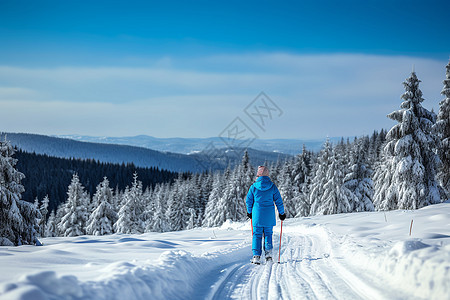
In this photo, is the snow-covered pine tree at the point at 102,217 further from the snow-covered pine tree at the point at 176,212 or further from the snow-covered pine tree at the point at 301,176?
the snow-covered pine tree at the point at 301,176

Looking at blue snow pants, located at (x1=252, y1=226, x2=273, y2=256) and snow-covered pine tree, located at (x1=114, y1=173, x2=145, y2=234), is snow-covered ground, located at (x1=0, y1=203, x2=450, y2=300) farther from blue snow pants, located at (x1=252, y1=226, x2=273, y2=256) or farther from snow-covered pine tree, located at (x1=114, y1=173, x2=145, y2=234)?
snow-covered pine tree, located at (x1=114, y1=173, x2=145, y2=234)

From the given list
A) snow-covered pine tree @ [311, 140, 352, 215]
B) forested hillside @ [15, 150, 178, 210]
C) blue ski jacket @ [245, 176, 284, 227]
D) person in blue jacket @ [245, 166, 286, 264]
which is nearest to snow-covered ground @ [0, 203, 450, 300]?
person in blue jacket @ [245, 166, 286, 264]

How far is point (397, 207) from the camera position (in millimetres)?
21344

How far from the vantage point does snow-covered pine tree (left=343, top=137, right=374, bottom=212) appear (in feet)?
104

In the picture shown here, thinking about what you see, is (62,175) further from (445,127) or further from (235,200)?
(445,127)

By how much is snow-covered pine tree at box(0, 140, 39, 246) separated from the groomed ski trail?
46.3 ft

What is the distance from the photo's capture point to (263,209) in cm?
777

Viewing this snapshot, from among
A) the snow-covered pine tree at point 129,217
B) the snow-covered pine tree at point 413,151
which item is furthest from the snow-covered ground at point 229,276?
the snow-covered pine tree at point 129,217

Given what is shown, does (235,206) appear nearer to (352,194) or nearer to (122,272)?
(352,194)

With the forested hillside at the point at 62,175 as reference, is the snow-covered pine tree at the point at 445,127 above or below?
above

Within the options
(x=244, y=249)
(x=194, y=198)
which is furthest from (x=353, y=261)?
(x=194, y=198)

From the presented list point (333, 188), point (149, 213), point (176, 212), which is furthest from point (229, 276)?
point (149, 213)

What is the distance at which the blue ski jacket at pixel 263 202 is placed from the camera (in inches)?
304

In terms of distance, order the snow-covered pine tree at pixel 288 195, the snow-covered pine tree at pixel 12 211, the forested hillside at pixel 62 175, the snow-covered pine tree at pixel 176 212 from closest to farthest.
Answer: the snow-covered pine tree at pixel 12 211 → the snow-covered pine tree at pixel 288 195 → the snow-covered pine tree at pixel 176 212 → the forested hillside at pixel 62 175
